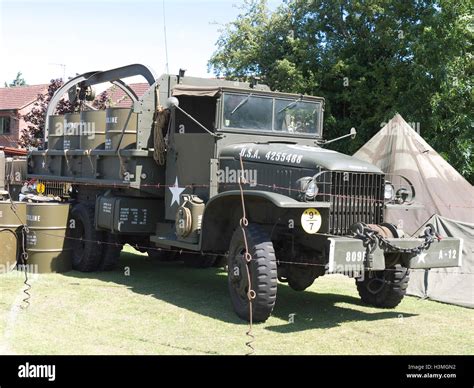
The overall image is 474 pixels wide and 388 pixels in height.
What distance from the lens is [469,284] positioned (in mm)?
8766

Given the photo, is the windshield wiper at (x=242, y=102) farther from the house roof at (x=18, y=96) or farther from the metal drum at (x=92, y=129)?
the house roof at (x=18, y=96)

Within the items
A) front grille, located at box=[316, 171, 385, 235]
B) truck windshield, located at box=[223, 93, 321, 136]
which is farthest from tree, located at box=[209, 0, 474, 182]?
front grille, located at box=[316, 171, 385, 235]

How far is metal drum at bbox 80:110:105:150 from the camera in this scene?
32.4 ft

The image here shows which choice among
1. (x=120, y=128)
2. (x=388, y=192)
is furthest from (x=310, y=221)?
(x=120, y=128)

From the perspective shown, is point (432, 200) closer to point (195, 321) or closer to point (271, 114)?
point (271, 114)

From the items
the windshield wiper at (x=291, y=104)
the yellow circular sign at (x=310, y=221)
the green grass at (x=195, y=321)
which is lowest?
the green grass at (x=195, y=321)

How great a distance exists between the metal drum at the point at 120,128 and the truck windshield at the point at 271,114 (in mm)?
1807

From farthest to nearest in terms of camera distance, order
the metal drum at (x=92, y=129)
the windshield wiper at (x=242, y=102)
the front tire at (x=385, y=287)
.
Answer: the metal drum at (x=92, y=129)
the windshield wiper at (x=242, y=102)
the front tire at (x=385, y=287)

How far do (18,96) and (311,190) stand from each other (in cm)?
3501

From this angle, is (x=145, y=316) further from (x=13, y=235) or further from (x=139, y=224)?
(x=13, y=235)

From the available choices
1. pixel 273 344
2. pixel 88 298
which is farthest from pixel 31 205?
pixel 273 344

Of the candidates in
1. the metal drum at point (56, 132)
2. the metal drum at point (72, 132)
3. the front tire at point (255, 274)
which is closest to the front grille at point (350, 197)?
the front tire at point (255, 274)

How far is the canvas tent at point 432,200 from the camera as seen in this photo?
8898 mm

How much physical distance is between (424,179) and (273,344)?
18.1 ft
